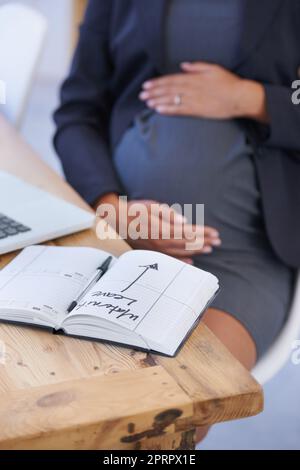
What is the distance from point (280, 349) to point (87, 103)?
590 mm

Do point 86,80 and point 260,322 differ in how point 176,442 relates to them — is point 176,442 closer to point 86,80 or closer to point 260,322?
point 260,322

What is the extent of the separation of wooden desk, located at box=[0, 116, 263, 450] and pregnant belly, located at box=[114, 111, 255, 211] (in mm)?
508

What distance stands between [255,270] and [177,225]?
17 centimetres

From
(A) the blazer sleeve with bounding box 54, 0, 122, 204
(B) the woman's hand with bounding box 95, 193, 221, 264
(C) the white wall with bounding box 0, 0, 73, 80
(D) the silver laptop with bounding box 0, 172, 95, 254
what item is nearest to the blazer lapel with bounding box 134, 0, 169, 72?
(A) the blazer sleeve with bounding box 54, 0, 122, 204

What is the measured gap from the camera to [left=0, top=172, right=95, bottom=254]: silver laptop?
0.87 meters

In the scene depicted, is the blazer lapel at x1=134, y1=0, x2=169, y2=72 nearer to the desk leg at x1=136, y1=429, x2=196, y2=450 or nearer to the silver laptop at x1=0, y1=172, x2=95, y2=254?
the silver laptop at x1=0, y1=172, x2=95, y2=254

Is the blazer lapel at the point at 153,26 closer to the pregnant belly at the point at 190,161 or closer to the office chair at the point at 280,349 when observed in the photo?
the pregnant belly at the point at 190,161

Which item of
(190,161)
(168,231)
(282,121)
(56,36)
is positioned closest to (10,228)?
(168,231)

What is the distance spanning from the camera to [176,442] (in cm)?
64

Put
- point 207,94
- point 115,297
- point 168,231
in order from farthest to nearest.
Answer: point 207,94
point 168,231
point 115,297

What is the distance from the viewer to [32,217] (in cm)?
93

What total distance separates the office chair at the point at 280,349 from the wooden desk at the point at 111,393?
1.47 feet

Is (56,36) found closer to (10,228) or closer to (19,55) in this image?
(19,55)
